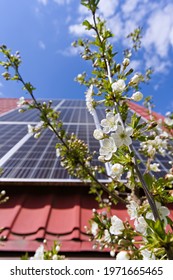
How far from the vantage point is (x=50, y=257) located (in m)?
1.79

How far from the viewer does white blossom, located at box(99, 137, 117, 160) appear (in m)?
1.24

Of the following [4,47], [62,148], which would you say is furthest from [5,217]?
[4,47]

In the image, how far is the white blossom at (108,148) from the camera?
1240 mm

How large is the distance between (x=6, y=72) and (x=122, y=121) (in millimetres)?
1741

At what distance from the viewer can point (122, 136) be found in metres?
1.20

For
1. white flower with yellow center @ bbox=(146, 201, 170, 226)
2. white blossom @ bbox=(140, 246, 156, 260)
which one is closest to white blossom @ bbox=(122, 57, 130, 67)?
white flower with yellow center @ bbox=(146, 201, 170, 226)

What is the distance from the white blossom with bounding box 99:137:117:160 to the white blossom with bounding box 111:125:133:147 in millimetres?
37

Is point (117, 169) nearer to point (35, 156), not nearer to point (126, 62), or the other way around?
point (126, 62)

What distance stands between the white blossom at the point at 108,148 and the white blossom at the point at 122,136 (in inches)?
1.5

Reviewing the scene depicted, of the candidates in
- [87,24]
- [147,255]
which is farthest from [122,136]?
[87,24]

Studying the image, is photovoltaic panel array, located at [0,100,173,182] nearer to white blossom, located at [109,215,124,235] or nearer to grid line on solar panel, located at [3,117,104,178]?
grid line on solar panel, located at [3,117,104,178]

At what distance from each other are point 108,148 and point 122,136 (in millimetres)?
112

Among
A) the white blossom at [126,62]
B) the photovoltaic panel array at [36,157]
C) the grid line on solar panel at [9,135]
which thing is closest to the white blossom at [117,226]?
the white blossom at [126,62]

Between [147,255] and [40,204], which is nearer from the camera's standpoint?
[147,255]
